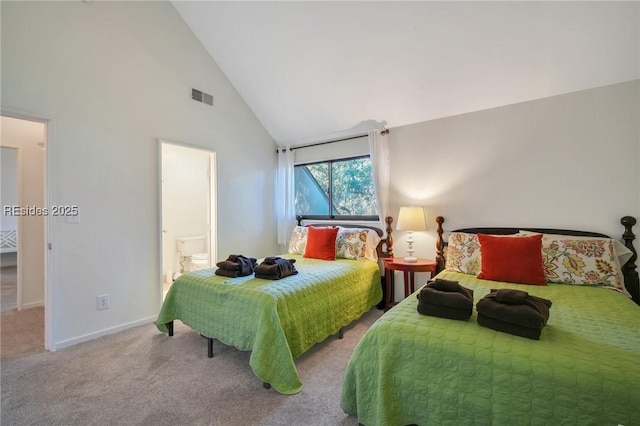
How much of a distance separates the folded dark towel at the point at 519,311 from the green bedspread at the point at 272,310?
4.01ft

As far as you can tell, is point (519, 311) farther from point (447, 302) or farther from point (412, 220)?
point (412, 220)

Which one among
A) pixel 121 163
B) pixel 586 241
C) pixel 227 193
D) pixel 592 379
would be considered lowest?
pixel 592 379

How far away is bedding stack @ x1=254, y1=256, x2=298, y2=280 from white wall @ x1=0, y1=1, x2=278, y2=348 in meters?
1.50

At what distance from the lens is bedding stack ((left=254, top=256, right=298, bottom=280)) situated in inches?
91.8

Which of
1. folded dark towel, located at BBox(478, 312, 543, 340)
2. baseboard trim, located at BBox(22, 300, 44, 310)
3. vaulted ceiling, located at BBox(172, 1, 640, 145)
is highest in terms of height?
vaulted ceiling, located at BBox(172, 1, 640, 145)

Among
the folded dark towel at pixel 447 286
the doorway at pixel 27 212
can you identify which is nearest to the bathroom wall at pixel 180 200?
the doorway at pixel 27 212

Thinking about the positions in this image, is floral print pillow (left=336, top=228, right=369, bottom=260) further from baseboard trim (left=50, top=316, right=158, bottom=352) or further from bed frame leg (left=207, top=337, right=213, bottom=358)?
baseboard trim (left=50, top=316, right=158, bottom=352)

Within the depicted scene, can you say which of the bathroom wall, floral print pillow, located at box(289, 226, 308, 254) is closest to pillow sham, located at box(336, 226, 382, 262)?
floral print pillow, located at box(289, 226, 308, 254)

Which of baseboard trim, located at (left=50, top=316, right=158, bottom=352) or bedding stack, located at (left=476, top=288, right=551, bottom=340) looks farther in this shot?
baseboard trim, located at (left=50, top=316, right=158, bottom=352)

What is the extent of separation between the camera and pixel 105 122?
8.89 feet

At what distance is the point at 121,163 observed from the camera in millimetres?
2822

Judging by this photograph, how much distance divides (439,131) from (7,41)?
157 inches

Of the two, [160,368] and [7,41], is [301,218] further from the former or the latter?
[7,41]

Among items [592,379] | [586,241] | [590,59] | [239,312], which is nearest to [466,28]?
[590,59]
